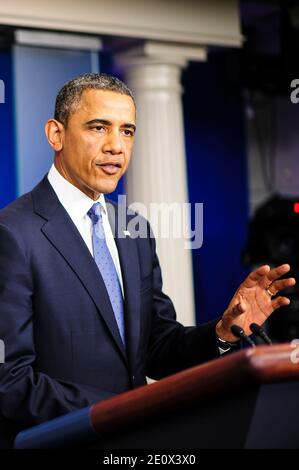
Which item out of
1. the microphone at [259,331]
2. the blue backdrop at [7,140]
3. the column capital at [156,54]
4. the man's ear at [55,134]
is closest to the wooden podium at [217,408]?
the microphone at [259,331]

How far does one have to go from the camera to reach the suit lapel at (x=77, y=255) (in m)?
2.02

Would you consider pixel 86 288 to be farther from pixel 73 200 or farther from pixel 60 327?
pixel 73 200

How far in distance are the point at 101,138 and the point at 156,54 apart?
2539 millimetres

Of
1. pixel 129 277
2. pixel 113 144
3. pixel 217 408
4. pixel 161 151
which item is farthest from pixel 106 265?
pixel 161 151

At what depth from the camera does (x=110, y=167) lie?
2.06 meters

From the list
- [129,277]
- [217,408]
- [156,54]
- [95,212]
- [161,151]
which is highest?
[156,54]

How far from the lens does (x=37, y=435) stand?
4.71ft

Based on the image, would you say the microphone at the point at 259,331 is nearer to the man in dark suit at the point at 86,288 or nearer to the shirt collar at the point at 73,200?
the man in dark suit at the point at 86,288

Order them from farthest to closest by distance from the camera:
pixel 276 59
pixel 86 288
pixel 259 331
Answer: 1. pixel 276 59
2. pixel 86 288
3. pixel 259 331

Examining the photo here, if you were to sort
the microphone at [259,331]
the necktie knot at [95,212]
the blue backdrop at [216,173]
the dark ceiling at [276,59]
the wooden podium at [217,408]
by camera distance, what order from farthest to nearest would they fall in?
1. the blue backdrop at [216,173]
2. the dark ceiling at [276,59]
3. the necktie knot at [95,212]
4. the microphone at [259,331]
5. the wooden podium at [217,408]

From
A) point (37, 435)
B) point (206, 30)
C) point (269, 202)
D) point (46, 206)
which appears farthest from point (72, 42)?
point (37, 435)

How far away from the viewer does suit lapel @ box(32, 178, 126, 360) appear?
6.62 feet
